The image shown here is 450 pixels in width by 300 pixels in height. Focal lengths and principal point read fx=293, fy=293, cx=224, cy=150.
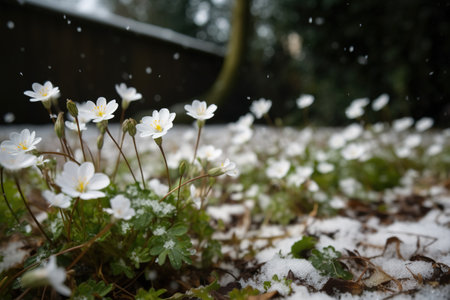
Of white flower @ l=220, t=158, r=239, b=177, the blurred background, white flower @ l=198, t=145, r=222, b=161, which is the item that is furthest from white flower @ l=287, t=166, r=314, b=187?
the blurred background

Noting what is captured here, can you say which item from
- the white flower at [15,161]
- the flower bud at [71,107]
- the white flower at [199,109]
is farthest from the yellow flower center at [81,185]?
the white flower at [199,109]

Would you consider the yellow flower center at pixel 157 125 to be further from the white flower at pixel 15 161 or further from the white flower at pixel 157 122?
the white flower at pixel 15 161

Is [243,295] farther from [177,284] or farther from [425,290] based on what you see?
[425,290]

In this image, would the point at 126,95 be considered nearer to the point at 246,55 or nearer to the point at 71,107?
the point at 71,107

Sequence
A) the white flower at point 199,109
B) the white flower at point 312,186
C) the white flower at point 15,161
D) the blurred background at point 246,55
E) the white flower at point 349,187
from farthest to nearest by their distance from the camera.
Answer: the blurred background at point 246,55
the white flower at point 349,187
the white flower at point 312,186
the white flower at point 199,109
the white flower at point 15,161

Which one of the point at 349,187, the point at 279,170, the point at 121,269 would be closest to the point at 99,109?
the point at 121,269

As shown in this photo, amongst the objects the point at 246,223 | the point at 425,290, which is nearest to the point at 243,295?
the point at 425,290

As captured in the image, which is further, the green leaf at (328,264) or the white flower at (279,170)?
the white flower at (279,170)

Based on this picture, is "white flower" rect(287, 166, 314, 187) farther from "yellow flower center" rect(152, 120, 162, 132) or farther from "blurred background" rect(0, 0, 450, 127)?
"blurred background" rect(0, 0, 450, 127)
